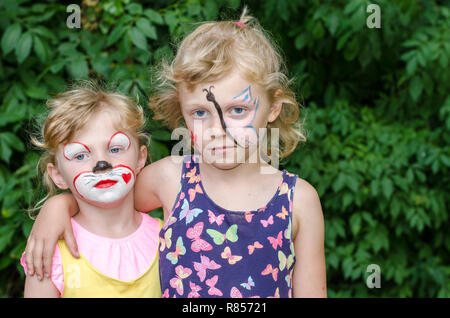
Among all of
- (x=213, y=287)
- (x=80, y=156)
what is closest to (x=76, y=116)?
(x=80, y=156)

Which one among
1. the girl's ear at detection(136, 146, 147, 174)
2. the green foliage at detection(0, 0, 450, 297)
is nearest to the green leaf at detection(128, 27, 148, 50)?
the green foliage at detection(0, 0, 450, 297)

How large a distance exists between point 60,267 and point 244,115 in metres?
0.65

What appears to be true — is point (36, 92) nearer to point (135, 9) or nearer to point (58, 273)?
point (135, 9)

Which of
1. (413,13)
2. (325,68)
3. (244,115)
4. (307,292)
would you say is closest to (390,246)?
(325,68)

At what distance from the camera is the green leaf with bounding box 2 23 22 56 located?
2180mm

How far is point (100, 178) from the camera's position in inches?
56.7

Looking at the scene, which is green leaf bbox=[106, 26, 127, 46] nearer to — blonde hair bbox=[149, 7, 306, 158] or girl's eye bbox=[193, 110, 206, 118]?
blonde hair bbox=[149, 7, 306, 158]

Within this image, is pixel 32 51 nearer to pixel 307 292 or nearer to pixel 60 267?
pixel 60 267

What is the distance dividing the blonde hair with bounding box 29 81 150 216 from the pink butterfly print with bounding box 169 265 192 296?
0.41 meters

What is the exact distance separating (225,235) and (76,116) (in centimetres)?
53

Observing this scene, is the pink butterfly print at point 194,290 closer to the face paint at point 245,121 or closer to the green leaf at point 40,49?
the face paint at point 245,121

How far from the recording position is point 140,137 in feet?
5.37

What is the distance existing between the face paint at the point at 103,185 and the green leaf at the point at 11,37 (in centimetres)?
101

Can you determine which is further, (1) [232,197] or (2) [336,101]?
(2) [336,101]
